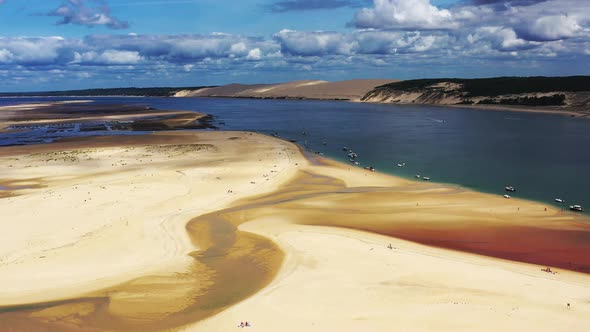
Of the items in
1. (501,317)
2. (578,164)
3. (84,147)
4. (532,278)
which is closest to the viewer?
(501,317)

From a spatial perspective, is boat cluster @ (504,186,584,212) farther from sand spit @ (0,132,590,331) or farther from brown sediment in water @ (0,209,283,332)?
brown sediment in water @ (0,209,283,332)

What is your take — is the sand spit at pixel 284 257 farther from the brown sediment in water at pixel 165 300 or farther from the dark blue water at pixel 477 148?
the dark blue water at pixel 477 148

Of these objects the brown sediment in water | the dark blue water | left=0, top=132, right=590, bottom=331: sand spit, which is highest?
the dark blue water

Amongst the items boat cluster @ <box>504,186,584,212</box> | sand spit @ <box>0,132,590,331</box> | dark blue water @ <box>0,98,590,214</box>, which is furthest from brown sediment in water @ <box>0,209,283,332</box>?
dark blue water @ <box>0,98,590,214</box>

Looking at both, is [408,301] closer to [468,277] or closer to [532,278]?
[468,277]

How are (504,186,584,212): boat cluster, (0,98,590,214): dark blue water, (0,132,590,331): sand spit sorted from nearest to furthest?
(0,132,590,331): sand spit < (504,186,584,212): boat cluster < (0,98,590,214): dark blue water

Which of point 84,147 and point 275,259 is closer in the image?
point 275,259

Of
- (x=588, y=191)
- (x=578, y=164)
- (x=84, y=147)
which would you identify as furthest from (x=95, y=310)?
(x=84, y=147)
